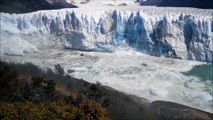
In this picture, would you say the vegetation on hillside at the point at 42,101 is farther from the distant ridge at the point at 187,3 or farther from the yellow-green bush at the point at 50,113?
the distant ridge at the point at 187,3

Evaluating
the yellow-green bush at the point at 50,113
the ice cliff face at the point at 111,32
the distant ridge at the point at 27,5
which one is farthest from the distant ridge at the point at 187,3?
the yellow-green bush at the point at 50,113

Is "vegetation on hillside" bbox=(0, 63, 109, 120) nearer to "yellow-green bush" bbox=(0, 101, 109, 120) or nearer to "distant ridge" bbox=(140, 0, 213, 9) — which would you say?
"yellow-green bush" bbox=(0, 101, 109, 120)

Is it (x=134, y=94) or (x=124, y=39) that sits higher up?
(x=124, y=39)

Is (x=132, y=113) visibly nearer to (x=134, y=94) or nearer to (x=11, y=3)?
(x=134, y=94)

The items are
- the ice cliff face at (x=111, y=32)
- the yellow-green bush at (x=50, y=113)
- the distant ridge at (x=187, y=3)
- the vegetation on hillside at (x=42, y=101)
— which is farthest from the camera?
the distant ridge at (x=187, y=3)

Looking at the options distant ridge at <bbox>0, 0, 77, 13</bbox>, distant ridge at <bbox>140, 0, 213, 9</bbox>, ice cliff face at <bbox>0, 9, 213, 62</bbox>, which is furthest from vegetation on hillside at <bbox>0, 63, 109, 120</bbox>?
distant ridge at <bbox>140, 0, 213, 9</bbox>

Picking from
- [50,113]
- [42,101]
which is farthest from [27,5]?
[50,113]

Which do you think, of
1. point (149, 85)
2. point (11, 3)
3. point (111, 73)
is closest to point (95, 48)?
point (111, 73)

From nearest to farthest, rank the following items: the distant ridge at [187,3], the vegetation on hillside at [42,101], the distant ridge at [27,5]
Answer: the vegetation on hillside at [42,101], the distant ridge at [187,3], the distant ridge at [27,5]
